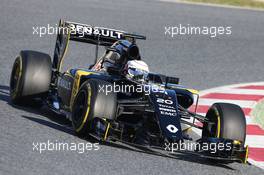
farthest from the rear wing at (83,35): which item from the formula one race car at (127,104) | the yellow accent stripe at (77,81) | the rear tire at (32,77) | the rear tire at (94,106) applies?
the rear tire at (94,106)

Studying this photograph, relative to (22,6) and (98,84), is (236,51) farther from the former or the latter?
(98,84)

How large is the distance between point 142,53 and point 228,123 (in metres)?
7.40

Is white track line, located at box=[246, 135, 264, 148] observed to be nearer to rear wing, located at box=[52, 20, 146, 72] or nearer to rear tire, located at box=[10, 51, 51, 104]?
rear wing, located at box=[52, 20, 146, 72]

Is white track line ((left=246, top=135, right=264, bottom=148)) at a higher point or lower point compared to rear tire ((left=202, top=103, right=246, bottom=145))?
lower

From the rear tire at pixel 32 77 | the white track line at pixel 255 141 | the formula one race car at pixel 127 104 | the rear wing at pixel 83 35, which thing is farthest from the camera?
the rear wing at pixel 83 35

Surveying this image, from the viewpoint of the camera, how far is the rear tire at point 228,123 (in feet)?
31.5

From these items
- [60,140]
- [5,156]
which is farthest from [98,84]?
[5,156]

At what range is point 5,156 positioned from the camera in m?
8.66

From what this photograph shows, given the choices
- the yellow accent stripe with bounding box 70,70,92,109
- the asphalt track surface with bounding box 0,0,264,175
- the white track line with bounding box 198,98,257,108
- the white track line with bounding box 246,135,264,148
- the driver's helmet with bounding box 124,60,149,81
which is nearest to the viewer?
the asphalt track surface with bounding box 0,0,264,175

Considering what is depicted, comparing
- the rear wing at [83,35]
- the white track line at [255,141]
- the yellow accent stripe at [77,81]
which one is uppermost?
the rear wing at [83,35]

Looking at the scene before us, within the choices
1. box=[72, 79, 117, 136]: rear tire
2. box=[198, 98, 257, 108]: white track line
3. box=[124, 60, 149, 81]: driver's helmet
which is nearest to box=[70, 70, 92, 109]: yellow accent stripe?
box=[124, 60, 149, 81]: driver's helmet

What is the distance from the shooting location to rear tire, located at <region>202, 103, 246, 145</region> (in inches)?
378

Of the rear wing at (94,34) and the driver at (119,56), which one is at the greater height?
the rear wing at (94,34)

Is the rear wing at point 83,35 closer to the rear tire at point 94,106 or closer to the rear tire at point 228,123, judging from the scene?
the rear tire at point 94,106
